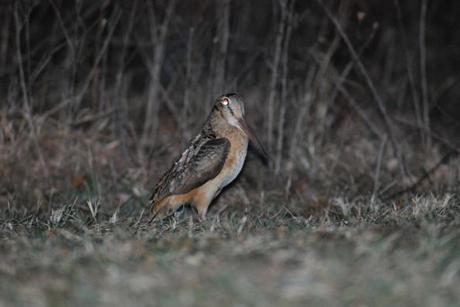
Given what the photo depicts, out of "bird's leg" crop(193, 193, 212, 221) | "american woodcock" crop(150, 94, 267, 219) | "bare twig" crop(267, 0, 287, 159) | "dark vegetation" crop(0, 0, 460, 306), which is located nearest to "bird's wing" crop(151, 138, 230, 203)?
"american woodcock" crop(150, 94, 267, 219)

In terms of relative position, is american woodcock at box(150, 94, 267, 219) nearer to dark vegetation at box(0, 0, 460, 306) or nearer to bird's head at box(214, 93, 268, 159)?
bird's head at box(214, 93, 268, 159)

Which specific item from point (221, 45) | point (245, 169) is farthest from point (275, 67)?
point (245, 169)

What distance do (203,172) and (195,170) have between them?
0.07 m

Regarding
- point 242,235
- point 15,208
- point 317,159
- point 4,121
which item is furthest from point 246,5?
point 242,235

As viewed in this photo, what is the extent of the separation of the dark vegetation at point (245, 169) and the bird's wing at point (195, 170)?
272mm

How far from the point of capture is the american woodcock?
6.71 meters

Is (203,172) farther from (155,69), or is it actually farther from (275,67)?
(155,69)

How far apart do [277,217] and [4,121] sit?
363 centimetres

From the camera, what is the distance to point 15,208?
7.25 meters

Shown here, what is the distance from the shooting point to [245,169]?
8555 millimetres

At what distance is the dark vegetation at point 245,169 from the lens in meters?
3.86

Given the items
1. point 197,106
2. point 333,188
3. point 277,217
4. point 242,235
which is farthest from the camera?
point 197,106

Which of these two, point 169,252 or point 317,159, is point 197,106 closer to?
point 317,159

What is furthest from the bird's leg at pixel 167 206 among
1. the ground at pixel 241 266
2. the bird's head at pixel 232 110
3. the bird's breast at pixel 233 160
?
the ground at pixel 241 266
